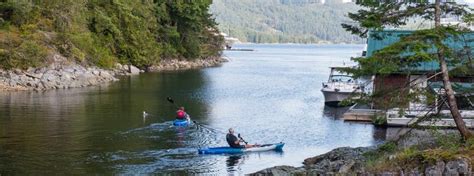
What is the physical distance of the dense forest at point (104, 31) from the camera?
214 ft

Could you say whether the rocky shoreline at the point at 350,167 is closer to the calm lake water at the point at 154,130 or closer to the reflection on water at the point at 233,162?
the calm lake water at the point at 154,130

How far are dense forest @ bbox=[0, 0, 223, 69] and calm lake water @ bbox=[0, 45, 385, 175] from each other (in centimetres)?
795

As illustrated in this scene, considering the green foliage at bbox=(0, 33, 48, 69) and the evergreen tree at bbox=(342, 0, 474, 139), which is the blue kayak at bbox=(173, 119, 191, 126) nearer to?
the evergreen tree at bbox=(342, 0, 474, 139)

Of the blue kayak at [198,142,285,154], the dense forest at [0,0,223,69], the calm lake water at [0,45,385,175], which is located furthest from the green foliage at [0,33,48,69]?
the blue kayak at [198,142,285,154]

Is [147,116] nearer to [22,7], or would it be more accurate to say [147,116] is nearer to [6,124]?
[6,124]

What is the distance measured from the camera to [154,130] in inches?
1515

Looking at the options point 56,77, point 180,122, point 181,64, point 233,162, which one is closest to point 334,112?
point 180,122

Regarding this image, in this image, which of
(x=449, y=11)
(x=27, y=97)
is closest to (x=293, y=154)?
(x=449, y=11)

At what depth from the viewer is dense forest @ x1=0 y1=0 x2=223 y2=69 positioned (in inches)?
2564

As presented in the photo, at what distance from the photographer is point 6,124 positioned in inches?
1544

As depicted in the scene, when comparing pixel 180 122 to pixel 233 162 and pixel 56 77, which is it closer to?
pixel 233 162

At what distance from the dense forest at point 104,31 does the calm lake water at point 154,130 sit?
795 centimetres

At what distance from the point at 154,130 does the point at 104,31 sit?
48.6m

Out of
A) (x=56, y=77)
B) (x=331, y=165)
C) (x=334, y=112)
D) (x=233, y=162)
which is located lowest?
(x=233, y=162)
